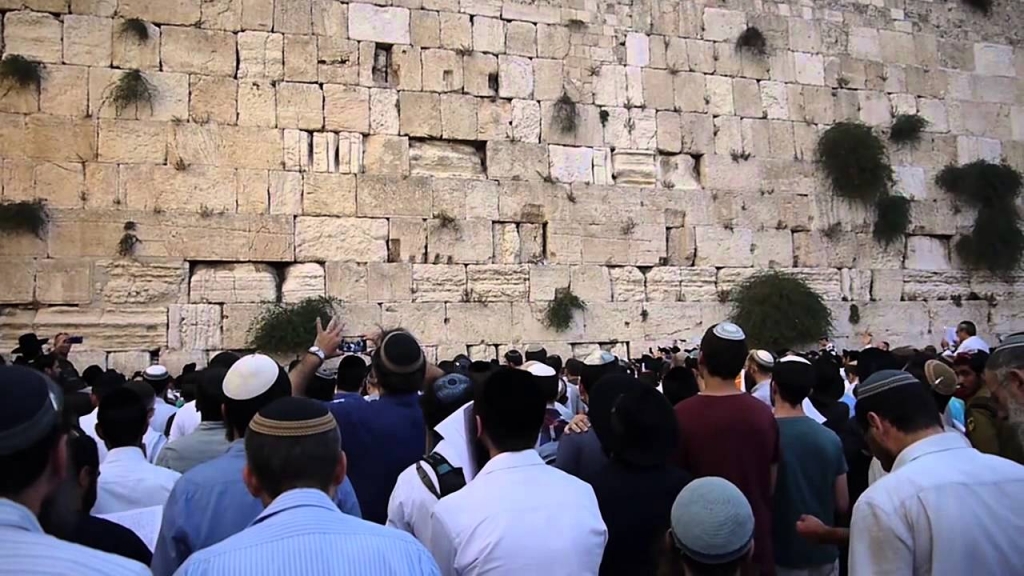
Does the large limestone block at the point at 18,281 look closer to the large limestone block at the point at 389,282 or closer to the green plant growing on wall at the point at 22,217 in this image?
the green plant growing on wall at the point at 22,217

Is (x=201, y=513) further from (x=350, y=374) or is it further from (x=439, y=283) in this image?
(x=439, y=283)

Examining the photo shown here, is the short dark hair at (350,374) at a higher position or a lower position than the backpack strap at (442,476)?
higher

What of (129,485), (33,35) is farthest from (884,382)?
(33,35)

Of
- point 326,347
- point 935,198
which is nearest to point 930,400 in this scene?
point 326,347

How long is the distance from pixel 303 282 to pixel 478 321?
2.12m

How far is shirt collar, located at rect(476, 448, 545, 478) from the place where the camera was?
251 centimetres

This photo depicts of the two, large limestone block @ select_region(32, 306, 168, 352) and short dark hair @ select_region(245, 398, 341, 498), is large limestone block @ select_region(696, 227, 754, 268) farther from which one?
short dark hair @ select_region(245, 398, 341, 498)

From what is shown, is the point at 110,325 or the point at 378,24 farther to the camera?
the point at 378,24

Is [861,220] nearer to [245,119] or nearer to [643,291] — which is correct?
[643,291]

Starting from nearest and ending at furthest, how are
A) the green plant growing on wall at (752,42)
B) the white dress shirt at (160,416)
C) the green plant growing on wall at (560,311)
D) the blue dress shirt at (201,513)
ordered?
the blue dress shirt at (201,513) → the white dress shirt at (160,416) → the green plant growing on wall at (560,311) → the green plant growing on wall at (752,42)

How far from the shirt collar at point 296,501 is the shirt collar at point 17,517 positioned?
0.45 metres

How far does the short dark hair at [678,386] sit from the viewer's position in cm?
465

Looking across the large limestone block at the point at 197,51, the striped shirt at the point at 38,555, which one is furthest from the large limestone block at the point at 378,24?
the striped shirt at the point at 38,555

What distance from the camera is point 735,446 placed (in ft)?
10.5
